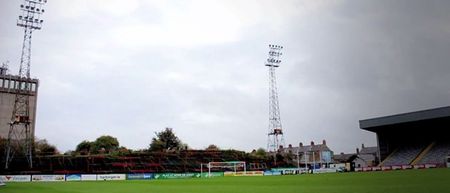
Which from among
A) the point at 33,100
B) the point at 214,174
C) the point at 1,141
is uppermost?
the point at 33,100

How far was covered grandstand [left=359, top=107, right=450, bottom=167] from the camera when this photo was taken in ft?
190

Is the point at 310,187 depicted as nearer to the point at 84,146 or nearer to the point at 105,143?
the point at 105,143

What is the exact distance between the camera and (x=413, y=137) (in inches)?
2707

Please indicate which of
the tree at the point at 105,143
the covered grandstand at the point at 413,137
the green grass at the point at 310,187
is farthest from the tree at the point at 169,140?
the green grass at the point at 310,187

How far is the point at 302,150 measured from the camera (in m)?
124

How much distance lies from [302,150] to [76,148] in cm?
6901

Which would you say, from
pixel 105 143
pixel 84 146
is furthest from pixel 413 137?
pixel 84 146

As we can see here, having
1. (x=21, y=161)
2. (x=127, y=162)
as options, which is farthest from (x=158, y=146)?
(x=21, y=161)

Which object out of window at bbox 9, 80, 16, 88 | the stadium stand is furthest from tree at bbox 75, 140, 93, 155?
the stadium stand

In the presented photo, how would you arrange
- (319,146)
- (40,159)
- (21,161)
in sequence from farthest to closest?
(319,146)
(40,159)
(21,161)

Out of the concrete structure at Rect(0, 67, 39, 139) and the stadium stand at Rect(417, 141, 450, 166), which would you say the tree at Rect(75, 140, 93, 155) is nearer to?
the concrete structure at Rect(0, 67, 39, 139)

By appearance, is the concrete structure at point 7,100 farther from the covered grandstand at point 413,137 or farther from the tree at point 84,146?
the covered grandstand at point 413,137

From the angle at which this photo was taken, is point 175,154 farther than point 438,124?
Yes

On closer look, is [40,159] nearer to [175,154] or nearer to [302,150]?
[175,154]
